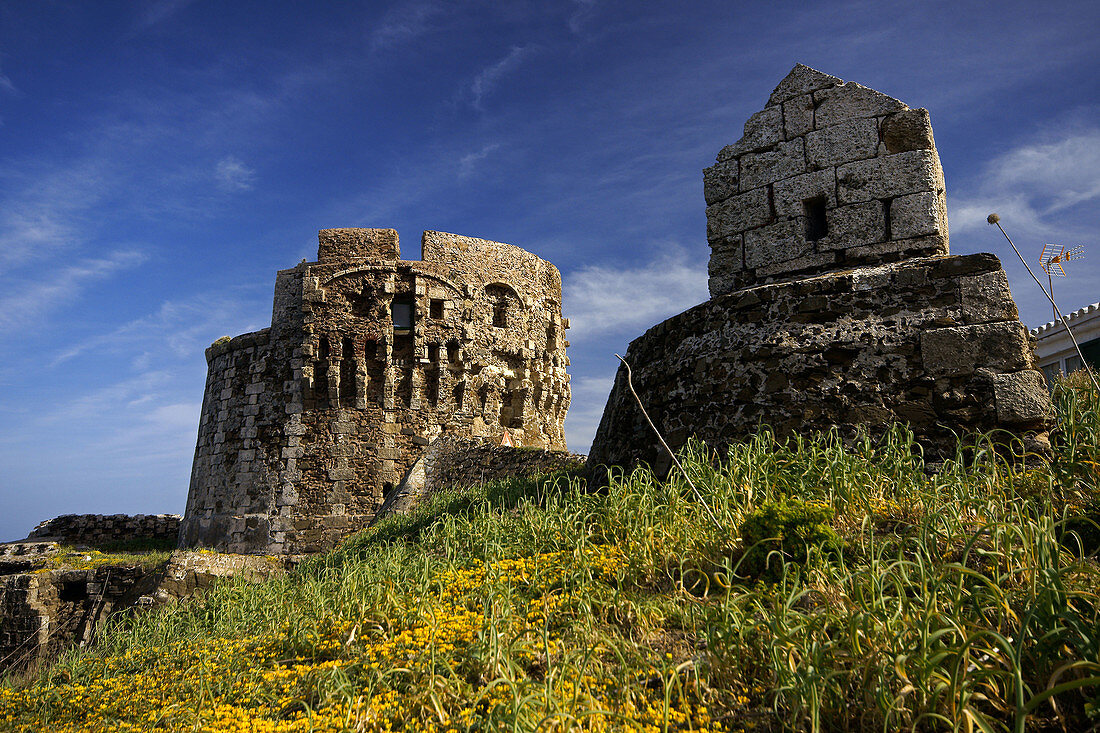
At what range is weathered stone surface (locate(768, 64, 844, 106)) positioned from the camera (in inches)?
220

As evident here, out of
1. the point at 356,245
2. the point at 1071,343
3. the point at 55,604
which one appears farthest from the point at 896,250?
the point at 55,604

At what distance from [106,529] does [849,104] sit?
22254mm

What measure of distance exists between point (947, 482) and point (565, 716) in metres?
2.42

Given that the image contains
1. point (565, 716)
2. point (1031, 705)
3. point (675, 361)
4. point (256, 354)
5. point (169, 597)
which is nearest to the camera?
point (1031, 705)

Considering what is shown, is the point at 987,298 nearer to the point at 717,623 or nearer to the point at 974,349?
the point at 974,349

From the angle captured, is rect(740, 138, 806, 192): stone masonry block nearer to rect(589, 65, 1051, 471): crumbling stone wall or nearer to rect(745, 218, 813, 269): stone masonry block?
rect(589, 65, 1051, 471): crumbling stone wall

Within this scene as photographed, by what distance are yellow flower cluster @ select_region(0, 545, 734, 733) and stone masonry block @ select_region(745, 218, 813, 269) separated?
296 centimetres

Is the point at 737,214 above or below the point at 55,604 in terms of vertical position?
above

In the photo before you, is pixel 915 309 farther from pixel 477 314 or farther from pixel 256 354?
pixel 256 354

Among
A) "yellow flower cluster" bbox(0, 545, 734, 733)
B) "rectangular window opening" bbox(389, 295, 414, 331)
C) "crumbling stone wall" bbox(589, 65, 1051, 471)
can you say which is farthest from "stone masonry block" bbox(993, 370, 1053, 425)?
"rectangular window opening" bbox(389, 295, 414, 331)

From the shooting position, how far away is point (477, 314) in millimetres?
15555

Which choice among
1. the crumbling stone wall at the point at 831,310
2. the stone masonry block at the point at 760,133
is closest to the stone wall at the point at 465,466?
the crumbling stone wall at the point at 831,310

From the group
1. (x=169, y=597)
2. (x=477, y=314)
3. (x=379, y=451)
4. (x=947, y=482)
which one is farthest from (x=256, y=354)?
(x=947, y=482)

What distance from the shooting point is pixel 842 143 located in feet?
17.8
